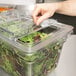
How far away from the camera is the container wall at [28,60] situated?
47 cm

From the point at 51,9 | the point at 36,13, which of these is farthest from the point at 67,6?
the point at 36,13

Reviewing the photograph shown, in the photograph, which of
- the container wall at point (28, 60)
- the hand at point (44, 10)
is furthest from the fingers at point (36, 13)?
the container wall at point (28, 60)

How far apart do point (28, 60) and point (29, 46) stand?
44 mm

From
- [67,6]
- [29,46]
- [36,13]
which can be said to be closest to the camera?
[29,46]

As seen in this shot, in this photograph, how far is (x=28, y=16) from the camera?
25.8 inches

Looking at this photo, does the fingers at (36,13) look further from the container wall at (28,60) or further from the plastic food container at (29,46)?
the container wall at (28,60)

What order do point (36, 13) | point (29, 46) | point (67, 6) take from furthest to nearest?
point (67, 6), point (36, 13), point (29, 46)

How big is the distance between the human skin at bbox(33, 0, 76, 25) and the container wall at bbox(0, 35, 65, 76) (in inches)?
5.1

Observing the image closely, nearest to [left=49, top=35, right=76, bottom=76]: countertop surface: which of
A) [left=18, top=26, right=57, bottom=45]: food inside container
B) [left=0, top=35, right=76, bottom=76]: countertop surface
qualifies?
[left=0, top=35, right=76, bottom=76]: countertop surface

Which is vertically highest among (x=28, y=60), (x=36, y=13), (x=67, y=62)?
(x=36, y=13)

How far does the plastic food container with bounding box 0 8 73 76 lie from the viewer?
0.47 m

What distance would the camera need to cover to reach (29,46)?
451 millimetres

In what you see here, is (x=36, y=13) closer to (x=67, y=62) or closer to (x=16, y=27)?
(x=16, y=27)

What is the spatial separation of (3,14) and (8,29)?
154 mm
